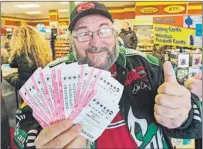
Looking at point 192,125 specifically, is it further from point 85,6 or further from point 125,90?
point 85,6

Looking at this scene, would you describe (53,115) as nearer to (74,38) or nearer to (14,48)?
(74,38)

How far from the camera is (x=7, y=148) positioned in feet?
4.56

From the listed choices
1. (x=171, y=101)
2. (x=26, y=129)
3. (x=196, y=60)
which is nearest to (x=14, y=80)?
(x=26, y=129)

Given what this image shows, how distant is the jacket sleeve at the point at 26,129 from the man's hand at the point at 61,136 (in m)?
0.16

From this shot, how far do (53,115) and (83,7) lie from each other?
44 centimetres

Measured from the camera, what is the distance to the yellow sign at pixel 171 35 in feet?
4.63

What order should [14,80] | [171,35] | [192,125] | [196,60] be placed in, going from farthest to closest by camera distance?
[196,60] → [171,35] → [14,80] → [192,125]

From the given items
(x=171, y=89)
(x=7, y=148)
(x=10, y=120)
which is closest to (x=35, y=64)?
(x=10, y=120)

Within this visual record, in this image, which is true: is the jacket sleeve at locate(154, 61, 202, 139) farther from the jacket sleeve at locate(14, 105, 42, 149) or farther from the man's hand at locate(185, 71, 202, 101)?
the jacket sleeve at locate(14, 105, 42, 149)

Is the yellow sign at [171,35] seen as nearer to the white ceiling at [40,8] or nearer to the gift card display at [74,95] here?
the white ceiling at [40,8]

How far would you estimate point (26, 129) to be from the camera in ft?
3.32

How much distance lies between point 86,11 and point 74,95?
0.35 metres

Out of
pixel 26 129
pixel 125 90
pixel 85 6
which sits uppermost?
pixel 85 6

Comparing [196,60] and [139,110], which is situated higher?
[196,60]
